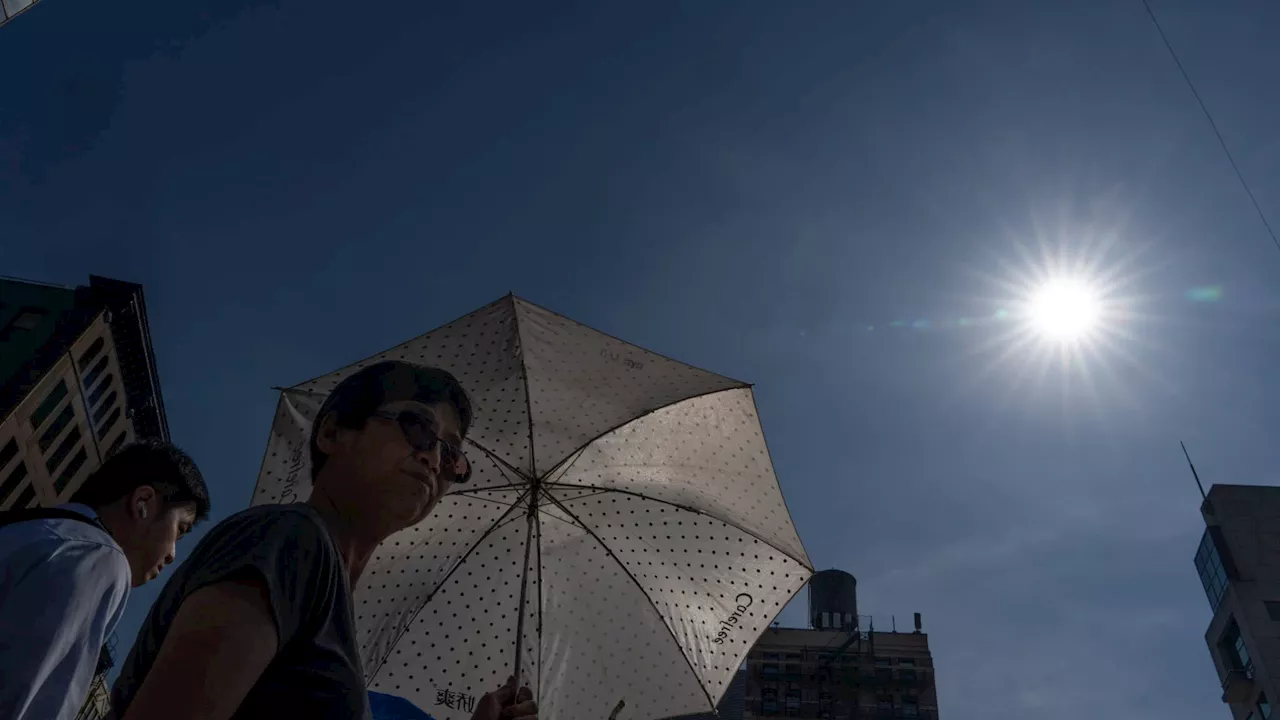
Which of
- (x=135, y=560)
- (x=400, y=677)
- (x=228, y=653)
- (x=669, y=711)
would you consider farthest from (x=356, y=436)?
(x=669, y=711)

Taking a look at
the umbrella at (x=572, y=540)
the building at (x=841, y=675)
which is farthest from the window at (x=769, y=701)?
the umbrella at (x=572, y=540)

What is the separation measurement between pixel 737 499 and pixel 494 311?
6.64ft

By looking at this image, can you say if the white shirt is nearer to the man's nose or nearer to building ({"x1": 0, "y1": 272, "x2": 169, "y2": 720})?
the man's nose

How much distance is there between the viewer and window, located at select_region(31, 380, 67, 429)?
4372 cm

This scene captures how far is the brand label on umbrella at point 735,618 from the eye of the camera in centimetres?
535

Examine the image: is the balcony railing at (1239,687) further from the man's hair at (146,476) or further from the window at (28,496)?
→ the window at (28,496)

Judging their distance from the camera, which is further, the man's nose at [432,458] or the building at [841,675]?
the building at [841,675]

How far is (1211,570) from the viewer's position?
50188 mm

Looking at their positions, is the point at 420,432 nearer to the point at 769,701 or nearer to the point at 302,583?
the point at 302,583

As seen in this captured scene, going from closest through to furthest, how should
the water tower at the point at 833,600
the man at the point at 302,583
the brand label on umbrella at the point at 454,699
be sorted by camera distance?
the man at the point at 302,583 → the brand label on umbrella at the point at 454,699 → the water tower at the point at 833,600

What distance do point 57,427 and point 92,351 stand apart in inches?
172

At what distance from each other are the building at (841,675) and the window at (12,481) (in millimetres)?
49544

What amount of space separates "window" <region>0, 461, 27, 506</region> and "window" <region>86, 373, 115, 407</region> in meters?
5.04

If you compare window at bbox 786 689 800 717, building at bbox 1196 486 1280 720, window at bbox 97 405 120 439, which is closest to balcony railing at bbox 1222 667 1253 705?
building at bbox 1196 486 1280 720
